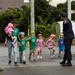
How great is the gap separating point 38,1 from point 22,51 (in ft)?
87.3

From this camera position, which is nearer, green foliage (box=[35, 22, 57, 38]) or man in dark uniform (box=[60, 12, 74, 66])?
man in dark uniform (box=[60, 12, 74, 66])

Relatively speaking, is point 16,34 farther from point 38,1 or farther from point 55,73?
point 38,1

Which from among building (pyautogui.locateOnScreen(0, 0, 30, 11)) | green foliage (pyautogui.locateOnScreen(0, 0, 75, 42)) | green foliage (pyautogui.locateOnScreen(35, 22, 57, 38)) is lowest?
green foliage (pyautogui.locateOnScreen(35, 22, 57, 38))

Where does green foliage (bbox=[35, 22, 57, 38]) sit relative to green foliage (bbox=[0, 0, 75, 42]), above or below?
below

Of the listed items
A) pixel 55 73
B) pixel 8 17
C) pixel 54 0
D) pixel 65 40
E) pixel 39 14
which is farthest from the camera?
pixel 54 0

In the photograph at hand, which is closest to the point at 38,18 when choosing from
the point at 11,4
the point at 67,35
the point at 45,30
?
the point at 45,30

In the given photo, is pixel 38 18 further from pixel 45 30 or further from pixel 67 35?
pixel 67 35

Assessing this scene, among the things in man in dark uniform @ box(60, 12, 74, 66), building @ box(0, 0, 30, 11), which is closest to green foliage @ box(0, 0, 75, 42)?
man in dark uniform @ box(60, 12, 74, 66)

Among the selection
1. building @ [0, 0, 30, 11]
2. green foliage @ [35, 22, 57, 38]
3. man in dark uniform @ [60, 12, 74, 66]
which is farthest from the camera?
building @ [0, 0, 30, 11]

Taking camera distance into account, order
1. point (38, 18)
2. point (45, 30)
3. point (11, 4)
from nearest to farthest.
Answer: point (45, 30) → point (38, 18) → point (11, 4)

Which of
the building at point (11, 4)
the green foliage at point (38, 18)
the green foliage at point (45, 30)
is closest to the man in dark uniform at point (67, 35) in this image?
the green foliage at point (38, 18)

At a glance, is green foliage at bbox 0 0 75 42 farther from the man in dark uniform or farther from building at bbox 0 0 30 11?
building at bbox 0 0 30 11

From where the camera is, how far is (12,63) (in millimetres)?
12719

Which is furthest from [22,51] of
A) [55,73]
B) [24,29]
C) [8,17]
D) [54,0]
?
[54,0]
